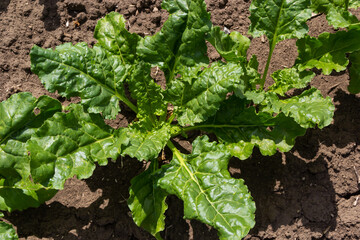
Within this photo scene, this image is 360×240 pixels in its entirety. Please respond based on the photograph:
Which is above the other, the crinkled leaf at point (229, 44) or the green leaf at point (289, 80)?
the crinkled leaf at point (229, 44)

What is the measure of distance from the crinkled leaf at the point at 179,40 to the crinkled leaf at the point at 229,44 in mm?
101

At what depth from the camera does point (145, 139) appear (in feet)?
10.8

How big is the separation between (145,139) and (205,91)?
62cm

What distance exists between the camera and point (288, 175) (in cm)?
378

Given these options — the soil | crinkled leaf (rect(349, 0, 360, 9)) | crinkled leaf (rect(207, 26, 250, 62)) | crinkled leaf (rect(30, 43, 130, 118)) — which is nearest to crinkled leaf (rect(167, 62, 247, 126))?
crinkled leaf (rect(207, 26, 250, 62))

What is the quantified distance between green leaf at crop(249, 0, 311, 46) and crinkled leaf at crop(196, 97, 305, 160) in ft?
2.23

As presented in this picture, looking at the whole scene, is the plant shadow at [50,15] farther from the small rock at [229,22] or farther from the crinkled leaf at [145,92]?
the small rock at [229,22]

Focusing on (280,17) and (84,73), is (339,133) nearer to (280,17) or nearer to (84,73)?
(280,17)

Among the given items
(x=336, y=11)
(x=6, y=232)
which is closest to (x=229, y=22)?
(x=336, y=11)

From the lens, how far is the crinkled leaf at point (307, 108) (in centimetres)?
307

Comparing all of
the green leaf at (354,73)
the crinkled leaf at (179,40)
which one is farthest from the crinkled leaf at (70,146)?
the green leaf at (354,73)

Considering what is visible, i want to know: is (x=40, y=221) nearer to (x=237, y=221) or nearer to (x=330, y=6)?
(x=237, y=221)

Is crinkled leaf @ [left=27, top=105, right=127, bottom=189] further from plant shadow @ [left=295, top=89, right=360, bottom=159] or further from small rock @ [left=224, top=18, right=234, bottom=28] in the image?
plant shadow @ [left=295, top=89, right=360, bottom=159]

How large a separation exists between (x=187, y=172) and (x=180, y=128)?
0.48 m
